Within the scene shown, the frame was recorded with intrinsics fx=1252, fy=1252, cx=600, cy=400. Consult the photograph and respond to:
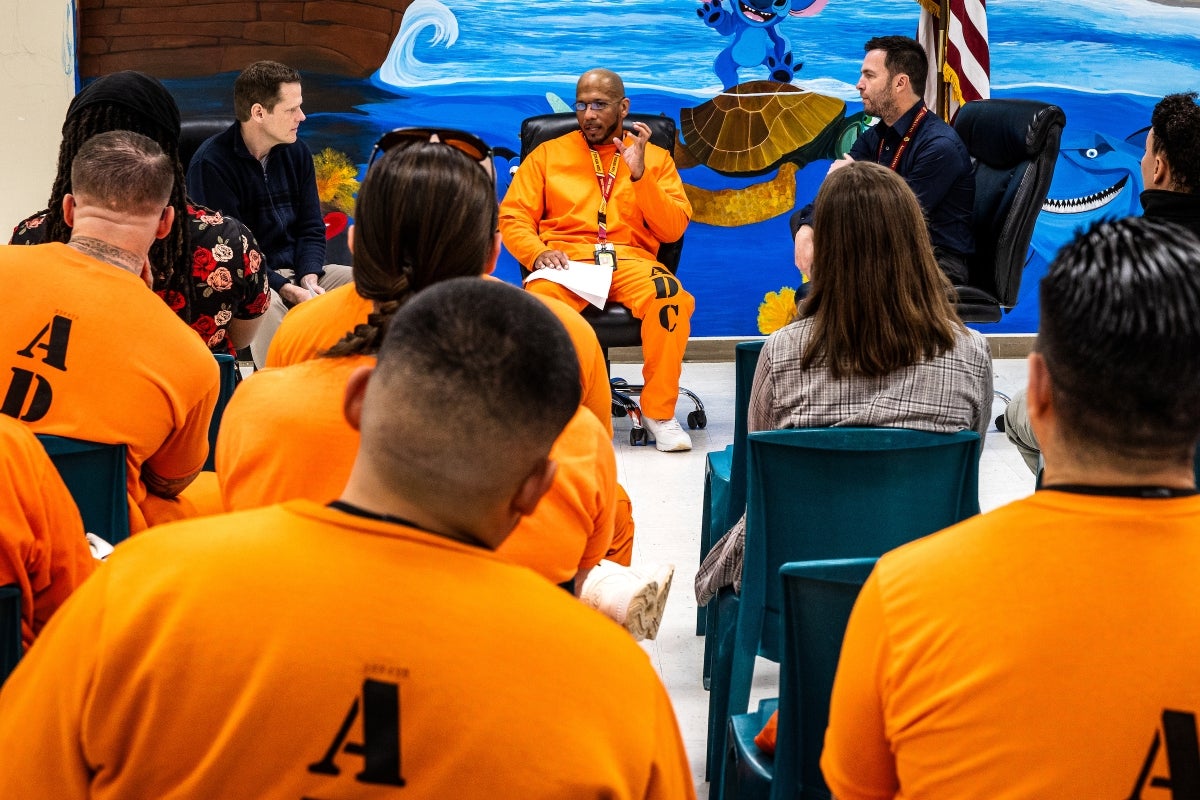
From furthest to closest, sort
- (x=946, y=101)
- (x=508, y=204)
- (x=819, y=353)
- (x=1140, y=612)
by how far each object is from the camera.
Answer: (x=946, y=101) → (x=508, y=204) → (x=819, y=353) → (x=1140, y=612)

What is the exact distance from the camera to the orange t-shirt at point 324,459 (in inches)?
62.9

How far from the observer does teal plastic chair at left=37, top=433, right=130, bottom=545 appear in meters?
2.01

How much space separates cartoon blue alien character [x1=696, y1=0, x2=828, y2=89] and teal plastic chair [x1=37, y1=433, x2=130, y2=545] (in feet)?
14.3

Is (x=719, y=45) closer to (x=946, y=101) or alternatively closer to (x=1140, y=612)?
(x=946, y=101)

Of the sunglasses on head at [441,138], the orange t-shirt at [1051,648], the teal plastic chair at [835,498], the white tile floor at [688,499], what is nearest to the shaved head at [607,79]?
the white tile floor at [688,499]

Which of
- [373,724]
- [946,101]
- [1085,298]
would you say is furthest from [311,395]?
[946,101]

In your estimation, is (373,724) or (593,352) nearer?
(373,724)

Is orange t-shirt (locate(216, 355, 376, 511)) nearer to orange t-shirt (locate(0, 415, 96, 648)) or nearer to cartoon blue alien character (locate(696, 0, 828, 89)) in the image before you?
orange t-shirt (locate(0, 415, 96, 648))

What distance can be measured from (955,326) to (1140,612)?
4.75 ft

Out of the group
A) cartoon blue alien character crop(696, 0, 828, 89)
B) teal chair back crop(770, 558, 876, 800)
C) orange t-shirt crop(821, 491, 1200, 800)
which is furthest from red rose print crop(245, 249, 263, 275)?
cartoon blue alien character crop(696, 0, 828, 89)

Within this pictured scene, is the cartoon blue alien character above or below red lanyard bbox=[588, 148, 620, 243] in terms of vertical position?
above

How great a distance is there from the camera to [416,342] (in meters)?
0.96

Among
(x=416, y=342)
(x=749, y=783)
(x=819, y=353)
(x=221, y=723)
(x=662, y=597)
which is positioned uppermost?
(x=416, y=342)

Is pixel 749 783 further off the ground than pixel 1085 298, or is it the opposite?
pixel 1085 298
